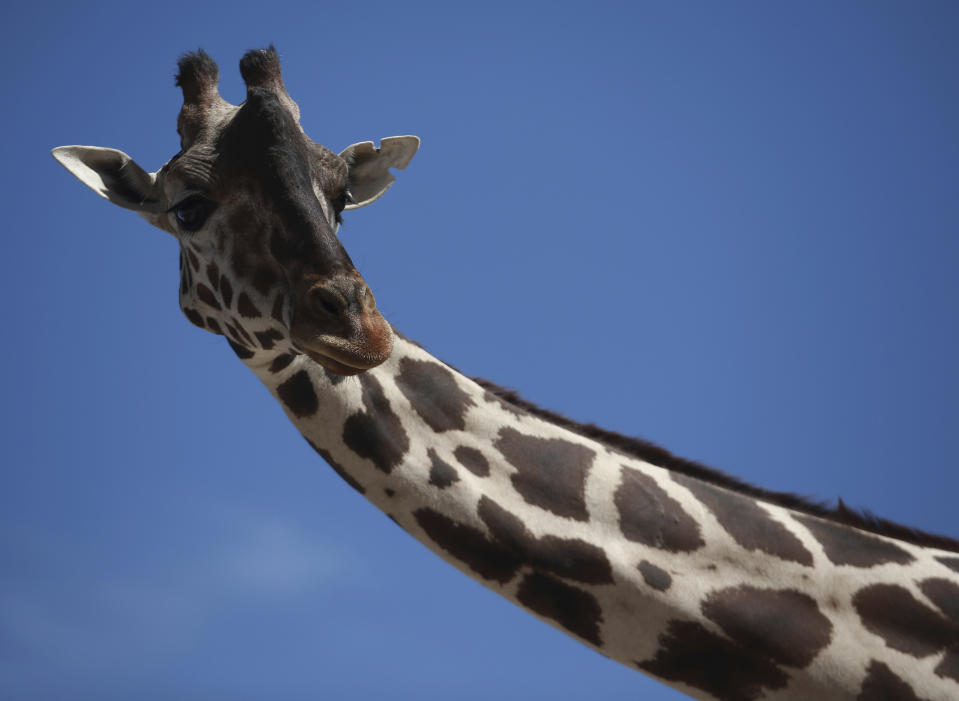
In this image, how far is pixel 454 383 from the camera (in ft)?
13.2

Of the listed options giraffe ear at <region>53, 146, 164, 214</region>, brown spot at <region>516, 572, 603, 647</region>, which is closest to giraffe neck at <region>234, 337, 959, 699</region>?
brown spot at <region>516, 572, 603, 647</region>

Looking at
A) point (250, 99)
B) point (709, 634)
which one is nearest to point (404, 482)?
point (709, 634)

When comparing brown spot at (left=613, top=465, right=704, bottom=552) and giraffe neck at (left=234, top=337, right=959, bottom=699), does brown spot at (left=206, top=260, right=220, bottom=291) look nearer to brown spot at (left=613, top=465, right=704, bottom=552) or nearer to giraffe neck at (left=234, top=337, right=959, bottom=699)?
giraffe neck at (left=234, top=337, right=959, bottom=699)

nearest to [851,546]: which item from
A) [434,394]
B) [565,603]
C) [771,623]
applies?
[771,623]

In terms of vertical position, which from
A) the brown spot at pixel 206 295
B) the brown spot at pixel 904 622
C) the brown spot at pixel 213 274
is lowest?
the brown spot at pixel 206 295

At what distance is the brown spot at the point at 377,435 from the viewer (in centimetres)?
371

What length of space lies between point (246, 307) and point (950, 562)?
9.51 feet

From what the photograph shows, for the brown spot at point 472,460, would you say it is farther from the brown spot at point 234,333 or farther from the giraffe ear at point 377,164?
the giraffe ear at point 377,164

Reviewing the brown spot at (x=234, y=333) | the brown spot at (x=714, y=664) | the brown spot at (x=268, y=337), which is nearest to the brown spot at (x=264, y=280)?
the brown spot at (x=268, y=337)

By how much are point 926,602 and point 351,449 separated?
2.21 meters

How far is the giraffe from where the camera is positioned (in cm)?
353

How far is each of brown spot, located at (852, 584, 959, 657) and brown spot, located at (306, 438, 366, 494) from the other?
6.15 ft

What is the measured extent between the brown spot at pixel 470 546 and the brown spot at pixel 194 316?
1182 mm

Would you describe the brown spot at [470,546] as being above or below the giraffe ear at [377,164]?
below
